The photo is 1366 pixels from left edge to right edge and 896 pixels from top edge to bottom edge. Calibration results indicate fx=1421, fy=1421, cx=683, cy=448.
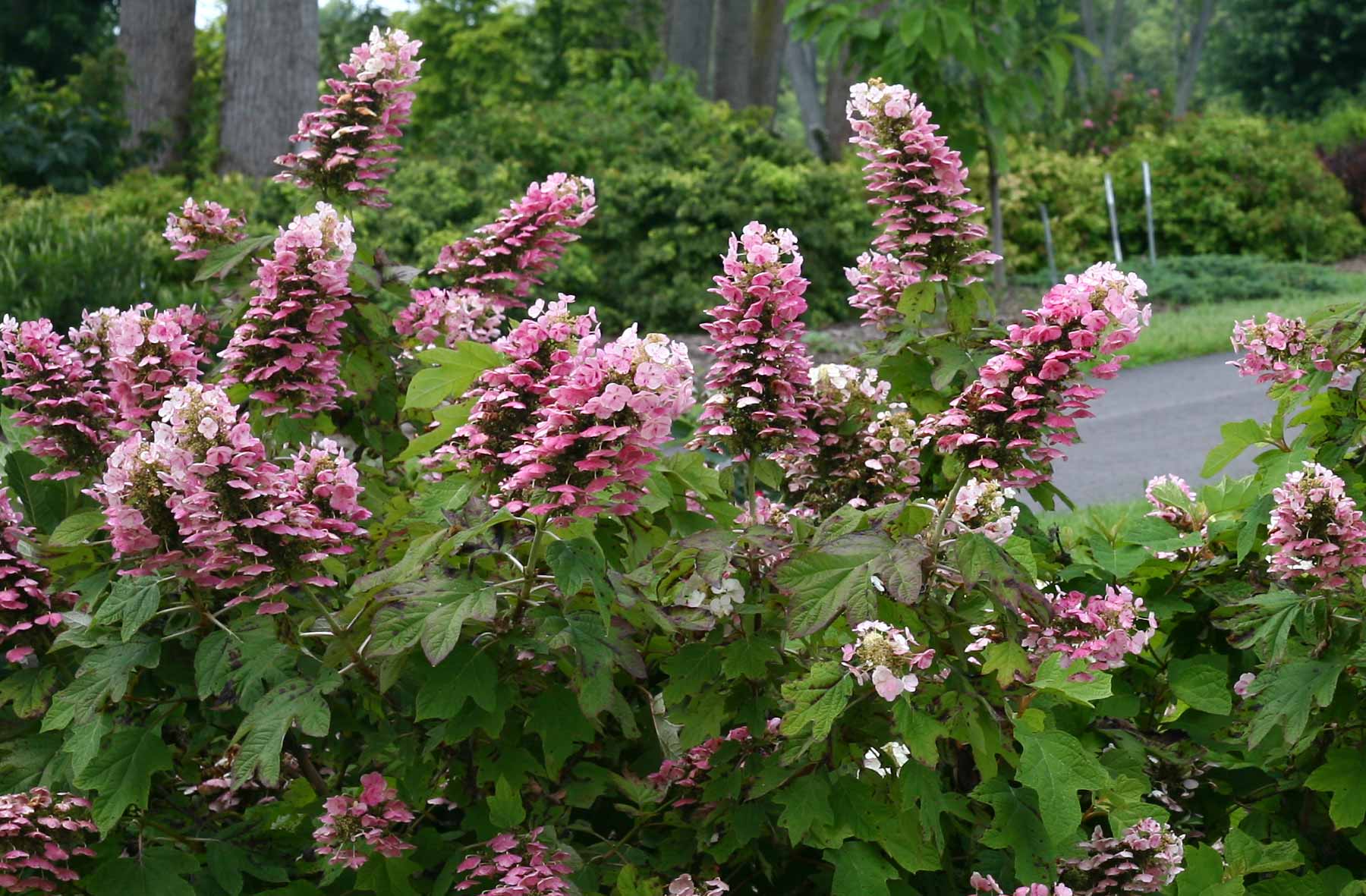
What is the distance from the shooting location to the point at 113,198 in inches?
531

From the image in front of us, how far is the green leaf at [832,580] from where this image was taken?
1979 millimetres

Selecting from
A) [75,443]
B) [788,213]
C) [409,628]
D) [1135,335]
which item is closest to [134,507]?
[409,628]

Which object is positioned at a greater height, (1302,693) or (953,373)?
(953,373)

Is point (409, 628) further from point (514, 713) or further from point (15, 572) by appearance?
point (15, 572)

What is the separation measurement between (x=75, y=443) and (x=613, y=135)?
42.7 ft

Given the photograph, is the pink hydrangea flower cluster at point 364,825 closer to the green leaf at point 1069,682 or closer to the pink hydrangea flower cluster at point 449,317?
the green leaf at point 1069,682

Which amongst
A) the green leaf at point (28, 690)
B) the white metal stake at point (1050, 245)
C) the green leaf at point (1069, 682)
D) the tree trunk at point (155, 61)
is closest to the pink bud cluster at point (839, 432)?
the green leaf at point (1069, 682)

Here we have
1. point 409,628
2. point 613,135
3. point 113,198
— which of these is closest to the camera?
point 409,628

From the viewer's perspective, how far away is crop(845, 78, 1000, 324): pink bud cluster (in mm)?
2799

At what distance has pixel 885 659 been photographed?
198cm

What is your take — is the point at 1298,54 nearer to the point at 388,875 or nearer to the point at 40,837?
the point at 388,875

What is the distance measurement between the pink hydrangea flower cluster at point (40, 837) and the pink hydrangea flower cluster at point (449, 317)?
4.34 feet

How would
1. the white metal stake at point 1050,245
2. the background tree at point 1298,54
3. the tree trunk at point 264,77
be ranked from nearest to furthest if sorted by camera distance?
the tree trunk at point 264,77
the white metal stake at point 1050,245
the background tree at point 1298,54

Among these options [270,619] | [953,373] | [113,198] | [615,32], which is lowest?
[270,619]
